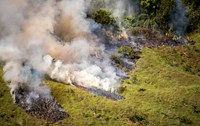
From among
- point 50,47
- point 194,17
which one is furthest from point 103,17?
point 194,17

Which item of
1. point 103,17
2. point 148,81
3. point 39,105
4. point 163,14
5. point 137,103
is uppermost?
point 163,14

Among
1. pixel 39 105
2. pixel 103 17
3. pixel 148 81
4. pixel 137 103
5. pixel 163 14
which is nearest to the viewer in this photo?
pixel 39 105

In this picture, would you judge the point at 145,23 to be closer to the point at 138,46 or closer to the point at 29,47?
the point at 138,46

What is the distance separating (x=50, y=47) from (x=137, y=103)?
705 centimetres

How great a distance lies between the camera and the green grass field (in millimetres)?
17219

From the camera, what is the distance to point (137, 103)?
19.9 m

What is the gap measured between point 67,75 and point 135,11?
53.4 feet

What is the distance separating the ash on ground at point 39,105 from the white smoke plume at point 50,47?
1.45 ft

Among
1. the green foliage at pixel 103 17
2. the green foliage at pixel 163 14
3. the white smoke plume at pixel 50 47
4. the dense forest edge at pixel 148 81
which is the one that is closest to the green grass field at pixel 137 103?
the dense forest edge at pixel 148 81

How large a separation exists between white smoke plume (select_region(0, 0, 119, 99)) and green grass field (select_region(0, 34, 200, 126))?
0.99m

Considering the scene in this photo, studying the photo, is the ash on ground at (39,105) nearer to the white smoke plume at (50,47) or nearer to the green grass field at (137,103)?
the green grass field at (137,103)

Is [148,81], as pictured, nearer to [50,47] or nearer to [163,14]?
[50,47]

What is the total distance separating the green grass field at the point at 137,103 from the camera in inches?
678

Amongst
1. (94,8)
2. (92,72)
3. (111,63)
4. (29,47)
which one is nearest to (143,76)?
(111,63)
